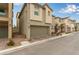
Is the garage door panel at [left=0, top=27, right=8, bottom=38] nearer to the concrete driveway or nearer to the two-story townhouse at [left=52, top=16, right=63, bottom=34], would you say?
the concrete driveway

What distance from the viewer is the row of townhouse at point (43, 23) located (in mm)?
7609

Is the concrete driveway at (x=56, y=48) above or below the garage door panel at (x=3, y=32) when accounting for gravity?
below

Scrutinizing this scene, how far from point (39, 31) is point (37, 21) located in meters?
0.60

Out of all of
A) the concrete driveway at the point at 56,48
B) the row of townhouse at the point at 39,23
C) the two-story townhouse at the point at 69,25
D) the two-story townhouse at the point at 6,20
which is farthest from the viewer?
the two-story townhouse at the point at 6,20

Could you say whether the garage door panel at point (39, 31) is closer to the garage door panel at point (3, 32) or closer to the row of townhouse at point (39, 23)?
the row of townhouse at point (39, 23)

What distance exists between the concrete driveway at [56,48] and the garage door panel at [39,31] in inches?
21.5

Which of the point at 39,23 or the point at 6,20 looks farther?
the point at 6,20

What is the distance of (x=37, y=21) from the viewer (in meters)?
8.16

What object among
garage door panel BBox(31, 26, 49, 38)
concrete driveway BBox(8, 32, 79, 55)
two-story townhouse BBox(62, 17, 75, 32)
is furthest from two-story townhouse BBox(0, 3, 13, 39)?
two-story townhouse BBox(62, 17, 75, 32)

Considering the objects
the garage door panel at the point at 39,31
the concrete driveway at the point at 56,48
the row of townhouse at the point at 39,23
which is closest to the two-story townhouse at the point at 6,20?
the row of townhouse at the point at 39,23

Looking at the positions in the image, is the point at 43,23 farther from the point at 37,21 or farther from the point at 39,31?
the point at 39,31

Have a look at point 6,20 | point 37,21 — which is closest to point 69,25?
point 37,21

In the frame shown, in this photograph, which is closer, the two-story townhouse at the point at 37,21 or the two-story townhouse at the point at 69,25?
the two-story townhouse at the point at 69,25

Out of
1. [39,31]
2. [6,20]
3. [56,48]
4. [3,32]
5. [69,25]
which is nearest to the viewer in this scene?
[56,48]
